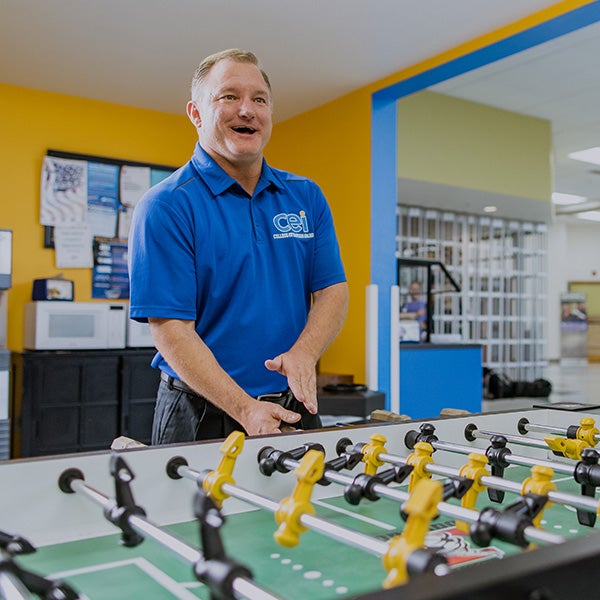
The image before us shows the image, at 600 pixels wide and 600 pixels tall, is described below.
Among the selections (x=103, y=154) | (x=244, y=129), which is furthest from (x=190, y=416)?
(x=103, y=154)

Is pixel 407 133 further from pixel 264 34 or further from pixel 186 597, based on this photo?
pixel 186 597

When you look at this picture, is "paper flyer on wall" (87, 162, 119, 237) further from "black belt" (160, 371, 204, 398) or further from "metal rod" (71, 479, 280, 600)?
"metal rod" (71, 479, 280, 600)

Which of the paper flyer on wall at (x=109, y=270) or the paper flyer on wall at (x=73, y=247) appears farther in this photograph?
the paper flyer on wall at (x=109, y=270)

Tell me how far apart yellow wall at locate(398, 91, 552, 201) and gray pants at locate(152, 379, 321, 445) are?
517cm

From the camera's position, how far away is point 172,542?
73 cm

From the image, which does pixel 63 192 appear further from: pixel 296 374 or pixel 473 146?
pixel 296 374

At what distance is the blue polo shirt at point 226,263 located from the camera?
1.61m

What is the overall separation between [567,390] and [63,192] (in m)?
7.27

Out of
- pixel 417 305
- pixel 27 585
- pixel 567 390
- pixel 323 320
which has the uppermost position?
pixel 417 305

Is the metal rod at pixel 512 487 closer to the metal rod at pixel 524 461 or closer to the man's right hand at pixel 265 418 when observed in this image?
the metal rod at pixel 524 461

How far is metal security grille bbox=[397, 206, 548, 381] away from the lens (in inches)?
339

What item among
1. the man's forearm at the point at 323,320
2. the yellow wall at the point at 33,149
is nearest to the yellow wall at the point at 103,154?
the yellow wall at the point at 33,149

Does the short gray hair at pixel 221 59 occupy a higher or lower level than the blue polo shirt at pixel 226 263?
higher

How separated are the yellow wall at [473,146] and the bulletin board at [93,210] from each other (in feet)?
8.13
